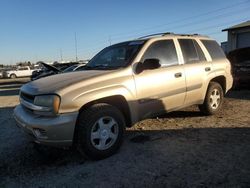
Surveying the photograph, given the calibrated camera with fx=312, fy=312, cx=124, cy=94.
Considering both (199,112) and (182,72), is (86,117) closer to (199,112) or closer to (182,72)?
(182,72)

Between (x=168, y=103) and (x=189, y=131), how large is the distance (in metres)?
0.75

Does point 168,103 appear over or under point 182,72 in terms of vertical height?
under

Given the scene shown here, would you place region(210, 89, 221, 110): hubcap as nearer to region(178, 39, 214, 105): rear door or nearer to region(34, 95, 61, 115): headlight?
region(178, 39, 214, 105): rear door

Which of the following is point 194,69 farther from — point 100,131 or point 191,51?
point 100,131

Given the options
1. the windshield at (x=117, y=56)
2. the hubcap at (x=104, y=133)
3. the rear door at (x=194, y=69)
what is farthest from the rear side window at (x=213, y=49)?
the hubcap at (x=104, y=133)

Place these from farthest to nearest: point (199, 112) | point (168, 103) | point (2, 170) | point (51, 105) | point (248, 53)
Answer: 1. point (248, 53)
2. point (199, 112)
3. point (168, 103)
4. point (2, 170)
5. point (51, 105)

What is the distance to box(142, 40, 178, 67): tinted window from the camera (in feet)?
18.5

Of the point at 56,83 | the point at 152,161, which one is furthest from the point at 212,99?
the point at 56,83

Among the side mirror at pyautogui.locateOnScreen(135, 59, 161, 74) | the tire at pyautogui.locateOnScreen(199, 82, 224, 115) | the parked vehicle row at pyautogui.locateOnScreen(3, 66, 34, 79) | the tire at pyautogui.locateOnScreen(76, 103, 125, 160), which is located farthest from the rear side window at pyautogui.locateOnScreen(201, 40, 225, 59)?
the parked vehicle row at pyautogui.locateOnScreen(3, 66, 34, 79)

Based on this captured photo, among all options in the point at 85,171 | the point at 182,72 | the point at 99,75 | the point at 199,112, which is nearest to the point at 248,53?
the point at 199,112

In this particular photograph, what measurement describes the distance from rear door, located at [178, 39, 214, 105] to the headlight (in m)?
2.83

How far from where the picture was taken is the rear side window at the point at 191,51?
628cm

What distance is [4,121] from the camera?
8.01m

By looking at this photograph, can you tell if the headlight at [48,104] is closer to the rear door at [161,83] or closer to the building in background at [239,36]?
the rear door at [161,83]
